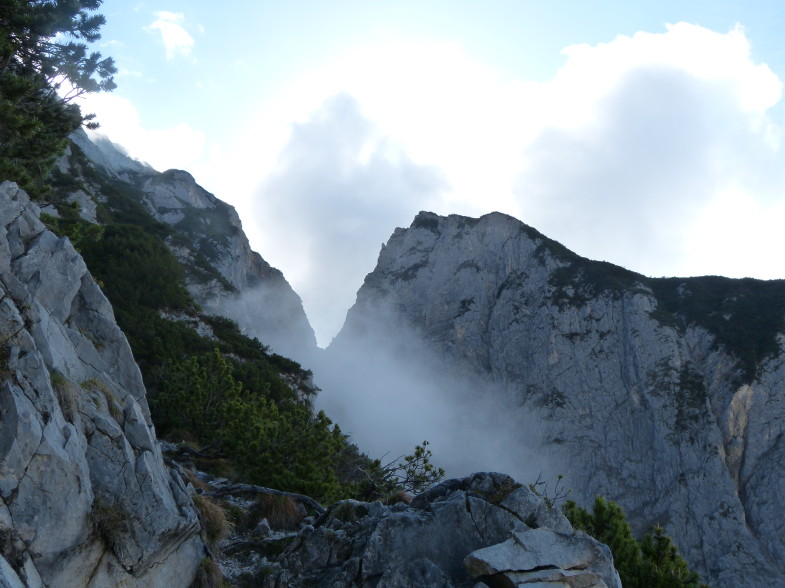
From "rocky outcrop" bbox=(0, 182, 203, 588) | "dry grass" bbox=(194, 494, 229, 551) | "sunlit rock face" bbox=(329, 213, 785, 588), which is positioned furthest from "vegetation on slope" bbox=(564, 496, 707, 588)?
"sunlit rock face" bbox=(329, 213, 785, 588)

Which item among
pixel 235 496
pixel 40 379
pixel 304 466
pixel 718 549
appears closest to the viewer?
pixel 40 379

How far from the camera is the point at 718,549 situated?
169ft

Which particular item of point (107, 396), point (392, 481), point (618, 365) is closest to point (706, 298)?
point (618, 365)

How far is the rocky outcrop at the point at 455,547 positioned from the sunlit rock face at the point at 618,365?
151 feet

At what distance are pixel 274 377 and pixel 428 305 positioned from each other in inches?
2185

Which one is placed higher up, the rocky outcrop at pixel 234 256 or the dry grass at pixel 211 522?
the rocky outcrop at pixel 234 256

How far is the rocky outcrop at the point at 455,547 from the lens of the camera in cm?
989

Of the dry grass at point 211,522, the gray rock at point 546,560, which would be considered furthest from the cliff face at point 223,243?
the gray rock at point 546,560

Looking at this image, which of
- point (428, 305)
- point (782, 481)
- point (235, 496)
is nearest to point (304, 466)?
point (235, 496)

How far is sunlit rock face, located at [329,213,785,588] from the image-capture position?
180ft

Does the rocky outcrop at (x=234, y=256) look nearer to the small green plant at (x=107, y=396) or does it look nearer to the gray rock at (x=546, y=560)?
the small green plant at (x=107, y=396)

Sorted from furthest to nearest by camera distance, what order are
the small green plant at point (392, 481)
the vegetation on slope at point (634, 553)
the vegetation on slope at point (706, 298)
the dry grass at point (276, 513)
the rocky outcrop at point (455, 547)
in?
1. the vegetation on slope at point (706, 298)
2. the small green plant at point (392, 481)
3. the vegetation on slope at point (634, 553)
4. the dry grass at point (276, 513)
5. the rocky outcrop at point (455, 547)

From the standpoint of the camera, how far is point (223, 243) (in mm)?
90750

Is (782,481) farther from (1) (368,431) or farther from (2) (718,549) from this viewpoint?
(1) (368,431)
